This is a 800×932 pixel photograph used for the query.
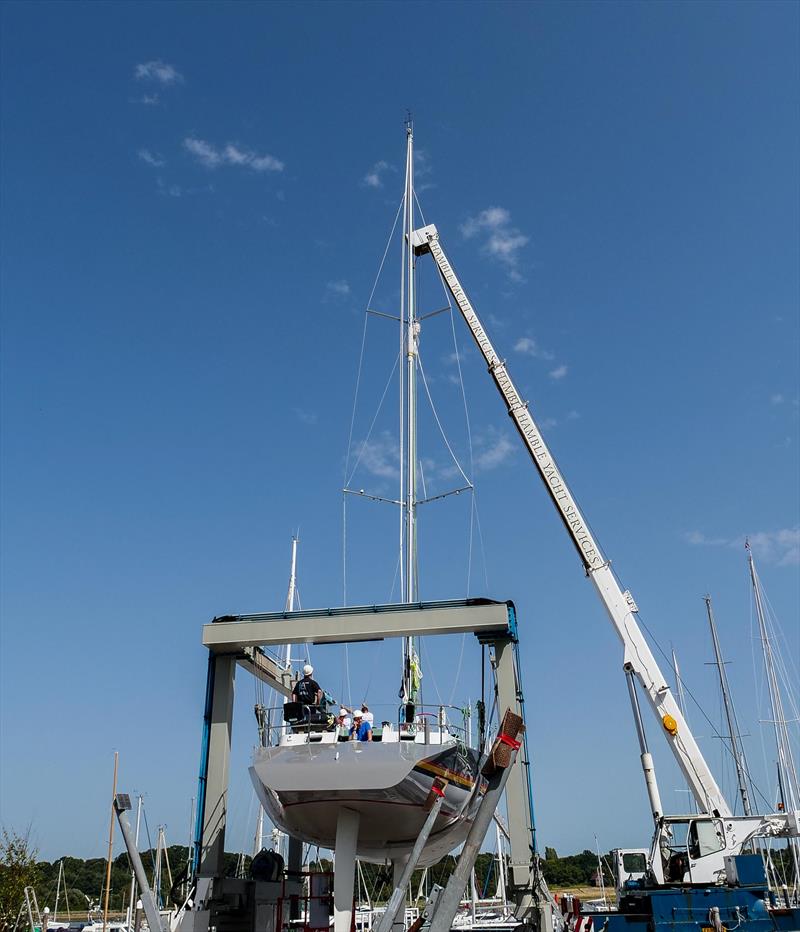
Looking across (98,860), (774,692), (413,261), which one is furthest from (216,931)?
(98,860)

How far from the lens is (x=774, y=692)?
33719mm

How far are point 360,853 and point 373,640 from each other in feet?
14.9

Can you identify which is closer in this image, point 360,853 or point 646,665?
point 360,853

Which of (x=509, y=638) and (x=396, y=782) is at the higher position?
(x=509, y=638)

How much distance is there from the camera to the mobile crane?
16.4 meters

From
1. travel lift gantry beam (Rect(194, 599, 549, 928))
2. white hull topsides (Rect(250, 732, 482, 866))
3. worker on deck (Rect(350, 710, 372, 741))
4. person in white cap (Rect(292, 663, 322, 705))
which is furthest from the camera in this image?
person in white cap (Rect(292, 663, 322, 705))

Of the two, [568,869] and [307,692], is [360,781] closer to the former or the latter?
[307,692]

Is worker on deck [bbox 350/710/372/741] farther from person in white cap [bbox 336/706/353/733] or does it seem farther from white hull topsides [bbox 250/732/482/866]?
white hull topsides [bbox 250/732/482/866]

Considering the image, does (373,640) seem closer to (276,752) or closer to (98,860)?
(276,752)

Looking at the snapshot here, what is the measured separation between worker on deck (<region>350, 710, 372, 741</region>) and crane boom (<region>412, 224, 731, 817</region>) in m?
6.85

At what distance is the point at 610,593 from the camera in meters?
19.9

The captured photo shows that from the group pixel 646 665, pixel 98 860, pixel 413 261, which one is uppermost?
pixel 413 261

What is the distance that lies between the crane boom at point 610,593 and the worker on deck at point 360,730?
6.85m

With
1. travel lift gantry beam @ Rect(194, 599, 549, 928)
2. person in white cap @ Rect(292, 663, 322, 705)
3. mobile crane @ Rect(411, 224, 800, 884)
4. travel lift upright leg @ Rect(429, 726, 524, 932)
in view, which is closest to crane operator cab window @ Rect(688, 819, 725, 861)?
mobile crane @ Rect(411, 224, 800, 884)
